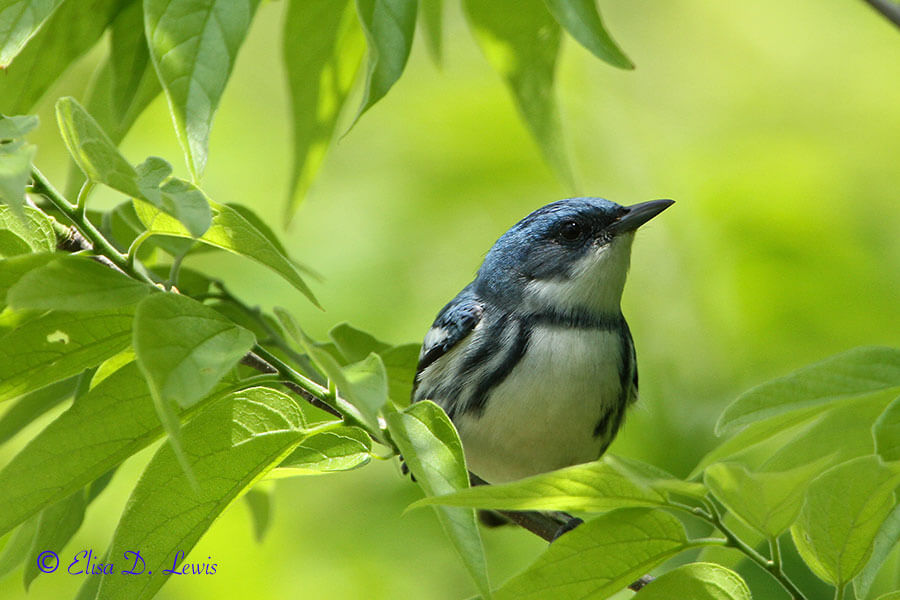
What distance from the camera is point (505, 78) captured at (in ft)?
7.28

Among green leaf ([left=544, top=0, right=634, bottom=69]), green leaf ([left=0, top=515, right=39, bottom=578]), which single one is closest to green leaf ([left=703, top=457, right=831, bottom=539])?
green leaf ([left=544, top=0, right=634, bottom=69])

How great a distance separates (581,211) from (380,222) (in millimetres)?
999

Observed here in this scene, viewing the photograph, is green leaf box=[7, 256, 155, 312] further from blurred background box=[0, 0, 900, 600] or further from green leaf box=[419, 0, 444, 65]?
blurred background box=[0, 0, 900, 600]

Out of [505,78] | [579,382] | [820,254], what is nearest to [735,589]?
[505,78]

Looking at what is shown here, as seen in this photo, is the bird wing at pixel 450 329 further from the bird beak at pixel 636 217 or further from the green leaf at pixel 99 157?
the green leaf at pixel 99 157

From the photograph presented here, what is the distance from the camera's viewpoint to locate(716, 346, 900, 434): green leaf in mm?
1581

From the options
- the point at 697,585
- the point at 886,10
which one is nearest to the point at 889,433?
the point at 697,585

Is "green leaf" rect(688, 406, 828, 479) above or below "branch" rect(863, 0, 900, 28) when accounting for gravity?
below

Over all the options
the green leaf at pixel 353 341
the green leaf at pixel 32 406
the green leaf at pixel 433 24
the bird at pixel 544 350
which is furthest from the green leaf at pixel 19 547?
the green leaf at pixel 433 24

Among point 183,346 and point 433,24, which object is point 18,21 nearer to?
point 183,346

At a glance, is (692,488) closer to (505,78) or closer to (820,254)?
(505,78)

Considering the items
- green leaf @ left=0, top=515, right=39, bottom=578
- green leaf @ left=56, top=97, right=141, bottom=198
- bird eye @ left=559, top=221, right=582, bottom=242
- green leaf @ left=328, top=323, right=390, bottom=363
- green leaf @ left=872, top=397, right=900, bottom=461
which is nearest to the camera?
green leaf @ left=56, top=97, right=141, bottom=198

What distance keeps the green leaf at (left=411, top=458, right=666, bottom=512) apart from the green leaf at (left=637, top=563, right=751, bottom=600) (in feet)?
0.50

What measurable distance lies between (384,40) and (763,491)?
0.95m
